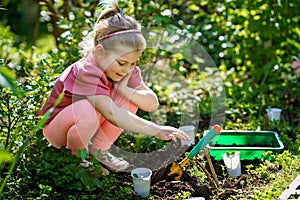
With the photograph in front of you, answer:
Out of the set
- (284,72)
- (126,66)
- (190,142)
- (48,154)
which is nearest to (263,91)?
(284,72)

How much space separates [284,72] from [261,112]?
1.37 feet

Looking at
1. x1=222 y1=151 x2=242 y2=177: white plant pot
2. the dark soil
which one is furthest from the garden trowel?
x1=222 y1=151 x2=242 y2=177: white plant pot

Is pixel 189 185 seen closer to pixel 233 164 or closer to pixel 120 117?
pixel 233 164

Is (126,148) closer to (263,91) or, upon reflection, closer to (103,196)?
(103,196)

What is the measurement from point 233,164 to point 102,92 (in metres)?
0.74

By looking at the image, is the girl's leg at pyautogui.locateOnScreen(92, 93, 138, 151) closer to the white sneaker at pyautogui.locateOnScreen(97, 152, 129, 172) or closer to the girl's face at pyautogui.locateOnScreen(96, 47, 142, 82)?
the white sneaker at pyautogui.locateOnScreen(97, 152, 129, 172)

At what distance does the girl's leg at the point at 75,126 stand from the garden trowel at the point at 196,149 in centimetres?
41

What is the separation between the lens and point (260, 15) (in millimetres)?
4008

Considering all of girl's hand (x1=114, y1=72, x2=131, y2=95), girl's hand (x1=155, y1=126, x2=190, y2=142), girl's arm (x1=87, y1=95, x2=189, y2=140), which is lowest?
girl's hand (x1=155, y1=126, x2=190, y2=142)

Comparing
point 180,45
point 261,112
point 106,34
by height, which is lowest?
point 261,112

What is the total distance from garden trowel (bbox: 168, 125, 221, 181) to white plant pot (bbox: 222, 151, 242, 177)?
8.5 inches

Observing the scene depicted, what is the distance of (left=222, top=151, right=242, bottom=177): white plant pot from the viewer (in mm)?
2932

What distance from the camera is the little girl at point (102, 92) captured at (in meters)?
2.74

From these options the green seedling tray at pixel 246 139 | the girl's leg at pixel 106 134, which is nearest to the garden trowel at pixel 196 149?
the girl's leg at pixel 106 134
